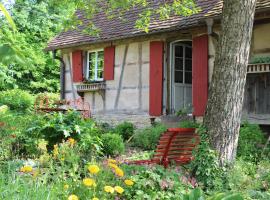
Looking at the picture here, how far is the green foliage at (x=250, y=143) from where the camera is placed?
7.80 meters

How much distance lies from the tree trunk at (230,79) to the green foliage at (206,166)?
0.39ft

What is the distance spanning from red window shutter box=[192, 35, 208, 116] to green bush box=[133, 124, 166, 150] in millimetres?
1141

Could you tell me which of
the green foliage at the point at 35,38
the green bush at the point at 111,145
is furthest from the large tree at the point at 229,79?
the green foliage at the point at 35,38

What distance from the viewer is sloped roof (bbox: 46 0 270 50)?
1055 centimetres

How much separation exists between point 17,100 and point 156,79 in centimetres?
918

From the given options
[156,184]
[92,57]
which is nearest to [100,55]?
[92,57]

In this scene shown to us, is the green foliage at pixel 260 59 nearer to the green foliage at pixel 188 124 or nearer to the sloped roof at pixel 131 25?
the sloped roof at pixel 131 25

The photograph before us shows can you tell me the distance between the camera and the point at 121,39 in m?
12.8

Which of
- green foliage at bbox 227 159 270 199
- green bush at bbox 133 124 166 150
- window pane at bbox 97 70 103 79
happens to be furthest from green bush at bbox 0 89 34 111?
green foliage at bbox 227 159 270 199

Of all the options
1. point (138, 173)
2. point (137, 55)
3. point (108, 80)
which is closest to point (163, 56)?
point (137, 55)

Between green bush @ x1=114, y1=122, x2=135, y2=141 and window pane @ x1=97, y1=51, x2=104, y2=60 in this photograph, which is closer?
green bush @ x1=114, y1=122, x2=135, y2=141

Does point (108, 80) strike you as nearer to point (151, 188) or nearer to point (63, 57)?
point (63, 57)

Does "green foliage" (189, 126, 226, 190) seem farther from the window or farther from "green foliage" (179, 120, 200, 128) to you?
the window

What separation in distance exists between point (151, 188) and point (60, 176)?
37.6 inches
